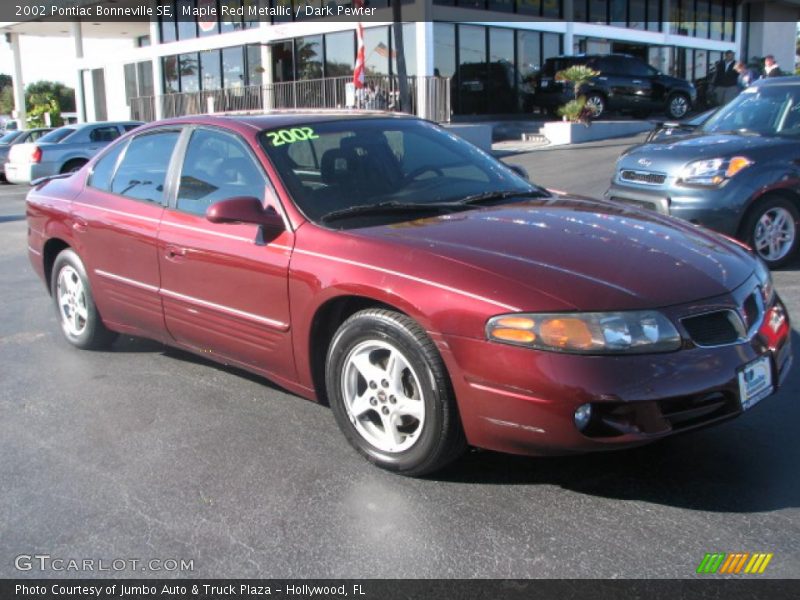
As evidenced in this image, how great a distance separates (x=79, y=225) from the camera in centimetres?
546

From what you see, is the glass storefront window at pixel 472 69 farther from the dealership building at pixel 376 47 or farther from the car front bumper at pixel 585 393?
the car front bumper at pixel 585 393

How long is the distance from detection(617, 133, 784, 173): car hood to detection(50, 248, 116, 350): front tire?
482cm

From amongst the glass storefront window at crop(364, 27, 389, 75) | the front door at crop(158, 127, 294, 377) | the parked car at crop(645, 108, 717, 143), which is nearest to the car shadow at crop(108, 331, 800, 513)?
the front door at crop(158, 127, 294, 377)

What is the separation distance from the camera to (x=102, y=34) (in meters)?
38.1

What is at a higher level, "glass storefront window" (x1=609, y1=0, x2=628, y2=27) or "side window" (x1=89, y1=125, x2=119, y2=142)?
"glass storefront window" (x1=609, y1=0, x2=628, y2=27)

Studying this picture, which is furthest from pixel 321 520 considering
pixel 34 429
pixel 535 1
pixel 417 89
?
pixel 535 1

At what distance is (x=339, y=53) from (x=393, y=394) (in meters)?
23.2

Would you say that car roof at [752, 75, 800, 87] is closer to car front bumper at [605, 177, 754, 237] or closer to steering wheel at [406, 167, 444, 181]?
car front bumper at [605, 177, 754, 237]

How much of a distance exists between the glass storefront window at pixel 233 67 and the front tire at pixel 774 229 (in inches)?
940

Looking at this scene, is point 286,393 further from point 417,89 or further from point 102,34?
point 102,34

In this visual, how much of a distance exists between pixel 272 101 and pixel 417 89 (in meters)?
6.07

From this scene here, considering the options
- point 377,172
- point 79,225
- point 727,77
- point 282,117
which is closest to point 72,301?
point 79,225

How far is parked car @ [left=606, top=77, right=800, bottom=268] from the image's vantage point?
7.00 meters

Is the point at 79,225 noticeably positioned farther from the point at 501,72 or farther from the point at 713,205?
the point at 501,72
